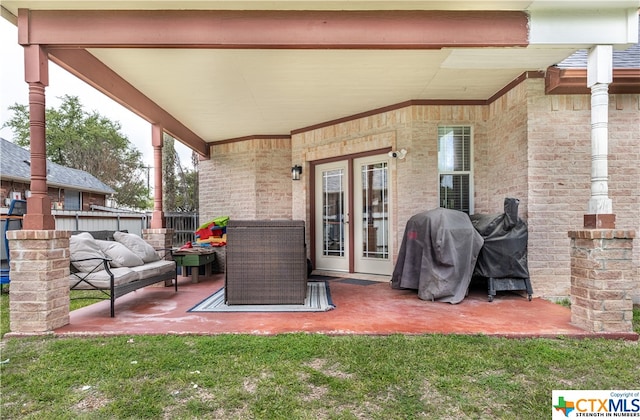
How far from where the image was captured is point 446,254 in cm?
394

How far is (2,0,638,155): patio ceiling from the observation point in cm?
300

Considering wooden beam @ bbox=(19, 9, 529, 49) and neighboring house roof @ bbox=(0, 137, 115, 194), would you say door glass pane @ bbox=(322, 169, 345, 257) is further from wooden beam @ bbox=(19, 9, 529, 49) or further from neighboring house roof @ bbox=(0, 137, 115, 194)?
neighboring house roof @ bbox=(0, 137, 115, 194)

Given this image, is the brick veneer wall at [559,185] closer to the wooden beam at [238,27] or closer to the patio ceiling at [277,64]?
the patio ceiling at [277,64]

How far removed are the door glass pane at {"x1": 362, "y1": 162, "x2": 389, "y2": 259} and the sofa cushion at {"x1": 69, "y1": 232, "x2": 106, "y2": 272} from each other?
3.77 meters

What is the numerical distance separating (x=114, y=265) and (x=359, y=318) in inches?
109

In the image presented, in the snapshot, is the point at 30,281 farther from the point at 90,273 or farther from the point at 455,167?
the point at 455,167

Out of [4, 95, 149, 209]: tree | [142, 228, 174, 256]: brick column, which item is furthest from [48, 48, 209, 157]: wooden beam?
[4, 95, 149, 209]: tree

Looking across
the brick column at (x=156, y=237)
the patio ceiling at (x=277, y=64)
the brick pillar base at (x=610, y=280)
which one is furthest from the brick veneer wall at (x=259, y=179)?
the brick pillar base at (x=610, y=280)

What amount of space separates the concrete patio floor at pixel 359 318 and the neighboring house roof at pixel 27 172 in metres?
8.39

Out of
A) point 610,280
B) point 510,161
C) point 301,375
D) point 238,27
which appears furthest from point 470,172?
point 301,375

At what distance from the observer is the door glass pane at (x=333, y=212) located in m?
6.16

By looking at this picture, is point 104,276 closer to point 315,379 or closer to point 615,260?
point 315,379

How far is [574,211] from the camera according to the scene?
4.10 metres

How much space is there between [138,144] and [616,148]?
26.3 m
